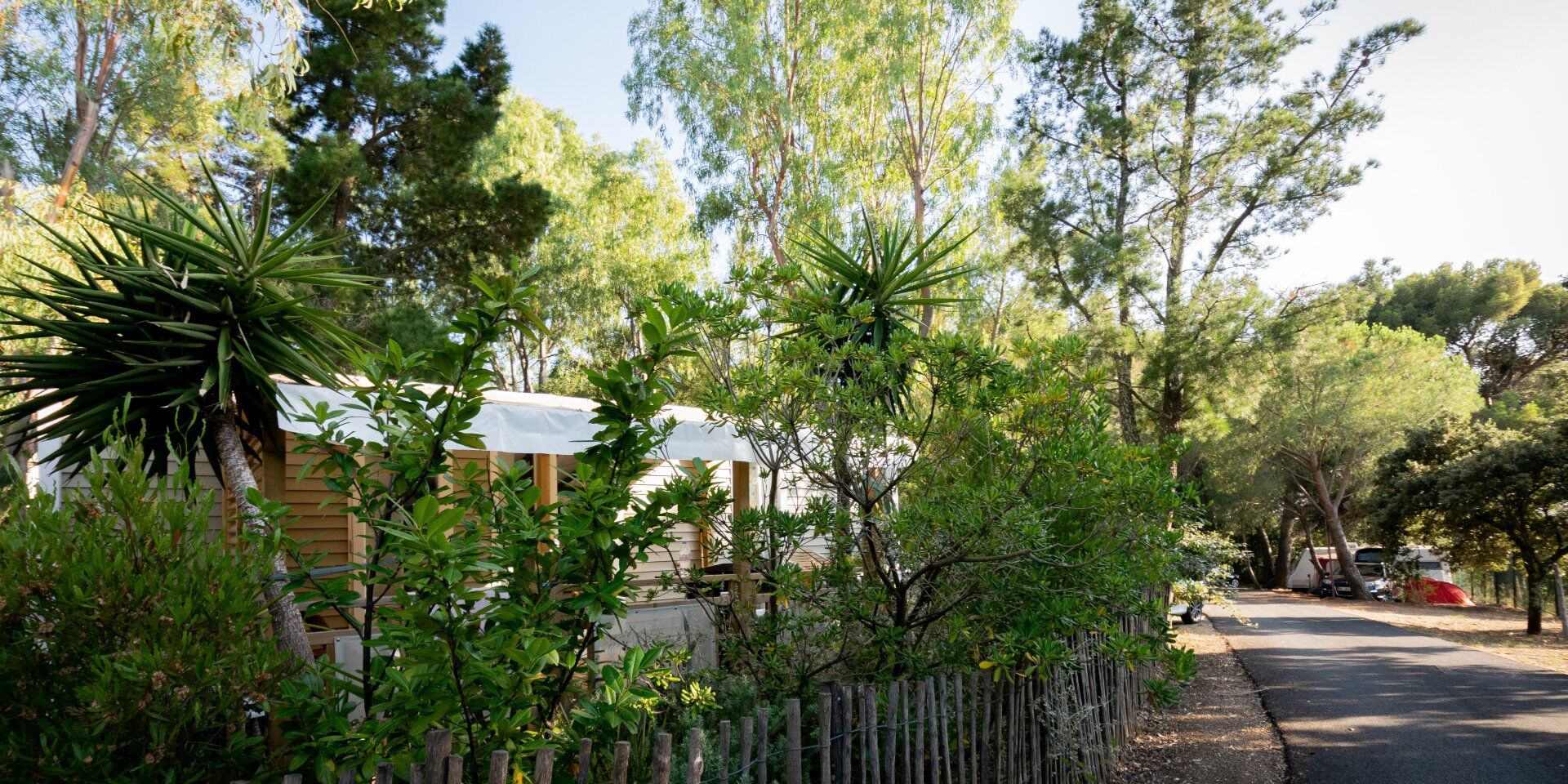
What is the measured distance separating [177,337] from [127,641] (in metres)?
2.54

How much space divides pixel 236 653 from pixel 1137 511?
143 inches

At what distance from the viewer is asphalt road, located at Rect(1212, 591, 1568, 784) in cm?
677

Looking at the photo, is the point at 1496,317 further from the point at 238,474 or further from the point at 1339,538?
the point at 238,474

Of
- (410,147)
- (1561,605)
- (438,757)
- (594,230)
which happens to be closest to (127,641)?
(438,757)

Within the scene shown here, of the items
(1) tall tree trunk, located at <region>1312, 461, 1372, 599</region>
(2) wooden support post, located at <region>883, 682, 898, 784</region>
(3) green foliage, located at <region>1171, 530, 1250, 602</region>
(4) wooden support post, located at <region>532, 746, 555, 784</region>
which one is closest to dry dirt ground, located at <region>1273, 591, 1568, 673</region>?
(1) tall tree trunk, located at <region>1312, 461, 1372, 599</region>

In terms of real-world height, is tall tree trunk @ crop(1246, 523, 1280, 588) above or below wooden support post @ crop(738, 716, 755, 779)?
below

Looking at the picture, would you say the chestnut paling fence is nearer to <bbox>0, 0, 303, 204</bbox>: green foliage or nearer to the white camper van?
<bbox>0, 0, 303, 204</bbox>: green foliage

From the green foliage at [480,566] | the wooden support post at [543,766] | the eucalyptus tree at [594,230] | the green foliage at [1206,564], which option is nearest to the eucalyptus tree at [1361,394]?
the green foliage at [1206,564]

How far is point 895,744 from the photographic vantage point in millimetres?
3713

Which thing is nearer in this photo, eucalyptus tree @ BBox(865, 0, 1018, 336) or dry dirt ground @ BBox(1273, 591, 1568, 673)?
dry dirt ground @ BBox(1273, 591, 1568, 673)

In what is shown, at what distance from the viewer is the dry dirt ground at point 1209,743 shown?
21.5ft

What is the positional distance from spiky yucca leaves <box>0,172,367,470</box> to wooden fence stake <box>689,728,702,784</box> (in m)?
3.06

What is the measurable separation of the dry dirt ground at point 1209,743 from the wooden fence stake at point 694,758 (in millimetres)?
4654

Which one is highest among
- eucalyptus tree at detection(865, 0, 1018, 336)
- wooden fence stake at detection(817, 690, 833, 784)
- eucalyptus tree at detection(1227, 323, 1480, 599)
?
eucalyptus tree at detection(865, 0, 1018, 336)
